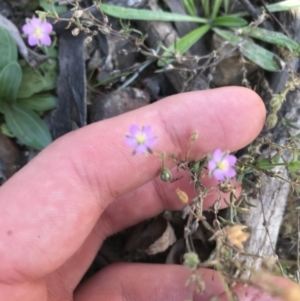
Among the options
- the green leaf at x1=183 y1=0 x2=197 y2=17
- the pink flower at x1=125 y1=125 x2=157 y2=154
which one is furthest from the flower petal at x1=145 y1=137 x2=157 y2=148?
the green leaf at x1=183 y1=0 x2=197 y2=17

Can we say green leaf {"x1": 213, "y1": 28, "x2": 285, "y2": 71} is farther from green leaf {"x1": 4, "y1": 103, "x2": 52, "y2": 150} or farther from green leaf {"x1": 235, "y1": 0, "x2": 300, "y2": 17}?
green leaf {"x1": 4, "y1": 103, "x2": 52, "y2": 150}

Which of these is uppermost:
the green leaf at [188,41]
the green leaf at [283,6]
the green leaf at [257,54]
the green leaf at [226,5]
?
the green leaf at [226,5]

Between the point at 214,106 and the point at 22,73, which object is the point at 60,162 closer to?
the point at 214,106

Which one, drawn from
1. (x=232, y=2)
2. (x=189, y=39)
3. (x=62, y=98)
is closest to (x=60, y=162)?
(x=62, y=98)

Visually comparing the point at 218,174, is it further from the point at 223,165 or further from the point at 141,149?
the point at 141,149

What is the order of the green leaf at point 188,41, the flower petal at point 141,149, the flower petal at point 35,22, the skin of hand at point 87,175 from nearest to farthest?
the flower petal at point 141,149, the skin of hand at point 87,175, the flower petal at point 35,22, the green leaf at point 188,41

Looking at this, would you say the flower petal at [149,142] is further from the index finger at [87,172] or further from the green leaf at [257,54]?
the green leaf at [257,54]

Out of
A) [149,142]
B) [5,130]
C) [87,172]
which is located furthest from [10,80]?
[149,142]


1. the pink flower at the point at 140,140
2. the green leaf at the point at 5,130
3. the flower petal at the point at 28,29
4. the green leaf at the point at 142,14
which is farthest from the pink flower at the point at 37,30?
the pink flower at the point at 140,140
